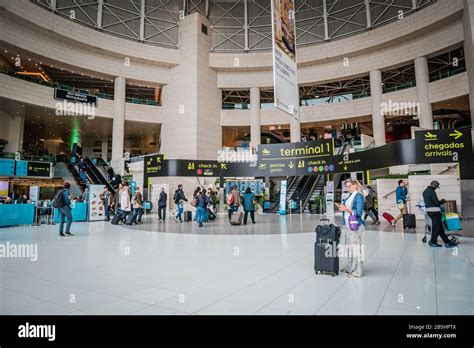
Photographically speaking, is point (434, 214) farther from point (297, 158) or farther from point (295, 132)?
point (295, 132)

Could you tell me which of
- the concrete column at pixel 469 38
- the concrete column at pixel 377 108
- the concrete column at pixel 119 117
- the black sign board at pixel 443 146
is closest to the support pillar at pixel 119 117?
the concrete column at pixel 119 117

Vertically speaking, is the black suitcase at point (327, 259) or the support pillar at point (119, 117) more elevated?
the support pillar at point (119, 117)

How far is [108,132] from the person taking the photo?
113ft

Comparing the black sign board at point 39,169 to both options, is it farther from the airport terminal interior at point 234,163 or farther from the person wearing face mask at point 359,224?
the person wearing face mask at point 359,224

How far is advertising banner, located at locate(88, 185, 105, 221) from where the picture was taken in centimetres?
1365

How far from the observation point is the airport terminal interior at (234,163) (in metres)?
3.76

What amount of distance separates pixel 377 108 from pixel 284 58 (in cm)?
1876

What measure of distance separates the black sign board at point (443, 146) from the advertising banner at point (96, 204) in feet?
45.1

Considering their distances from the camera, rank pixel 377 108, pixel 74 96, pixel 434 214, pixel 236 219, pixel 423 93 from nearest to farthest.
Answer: pixel 434 214
pixel 236 219
pixel 423 93
pixel 377 108
pixel 74 96

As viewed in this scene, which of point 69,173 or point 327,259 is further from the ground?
point 69,173

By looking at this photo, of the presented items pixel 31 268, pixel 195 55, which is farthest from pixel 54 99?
pixel 31 268

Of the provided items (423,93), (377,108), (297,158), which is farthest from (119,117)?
(423,93)

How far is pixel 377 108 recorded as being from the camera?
1027 inches
